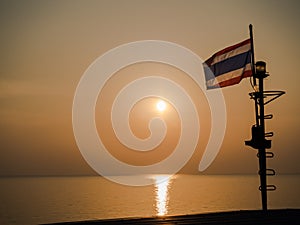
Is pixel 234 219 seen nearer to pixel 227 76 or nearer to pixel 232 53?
pixel 227 76

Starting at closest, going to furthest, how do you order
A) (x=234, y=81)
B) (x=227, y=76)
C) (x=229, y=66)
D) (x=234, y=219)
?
(x=234, y=219) → (x=234, y=81) → (x=229, y=66) → (x=227, y=76)

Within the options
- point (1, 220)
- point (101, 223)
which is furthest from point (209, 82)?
point (1, 220)

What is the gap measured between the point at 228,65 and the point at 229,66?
71mm

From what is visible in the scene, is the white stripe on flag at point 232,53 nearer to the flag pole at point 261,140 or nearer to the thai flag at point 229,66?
the thai flag at point 229,66

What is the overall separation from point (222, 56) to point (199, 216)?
30.7 ft

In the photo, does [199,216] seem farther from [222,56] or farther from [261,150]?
[222,56]

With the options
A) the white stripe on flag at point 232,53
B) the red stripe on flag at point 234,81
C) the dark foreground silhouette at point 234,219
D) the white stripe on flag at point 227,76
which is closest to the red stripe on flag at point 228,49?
the white stripe on flag at point 232,53

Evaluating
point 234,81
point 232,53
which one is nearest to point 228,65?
point 232,53

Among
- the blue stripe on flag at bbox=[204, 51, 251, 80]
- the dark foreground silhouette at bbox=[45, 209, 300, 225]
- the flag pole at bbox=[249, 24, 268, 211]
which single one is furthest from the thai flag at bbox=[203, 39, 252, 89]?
the dark foreground silhouette at bbox=[45, 209, 300, 225]

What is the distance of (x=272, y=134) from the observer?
719 inches

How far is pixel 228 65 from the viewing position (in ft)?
70.2

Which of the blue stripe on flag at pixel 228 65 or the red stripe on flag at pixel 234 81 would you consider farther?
the red stripe on flag at pixel 234 81

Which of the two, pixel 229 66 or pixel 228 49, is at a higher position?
pixel 228 49

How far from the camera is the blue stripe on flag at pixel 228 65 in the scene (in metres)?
20.5
